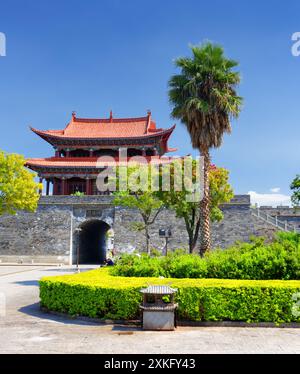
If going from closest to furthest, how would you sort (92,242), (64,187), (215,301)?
(215,301) < (64,187) < (92,242)

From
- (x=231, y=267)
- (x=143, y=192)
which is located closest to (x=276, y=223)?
(x=143, y=192)

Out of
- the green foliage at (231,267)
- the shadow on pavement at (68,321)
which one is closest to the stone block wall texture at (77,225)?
the green foliage at (231,267)

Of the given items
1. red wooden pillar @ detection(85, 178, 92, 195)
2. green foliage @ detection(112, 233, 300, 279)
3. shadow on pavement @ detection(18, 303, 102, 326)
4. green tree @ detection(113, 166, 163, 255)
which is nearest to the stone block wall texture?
red wooden pillar @ detection(85, 178, 92, 195)

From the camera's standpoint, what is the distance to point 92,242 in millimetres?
39750

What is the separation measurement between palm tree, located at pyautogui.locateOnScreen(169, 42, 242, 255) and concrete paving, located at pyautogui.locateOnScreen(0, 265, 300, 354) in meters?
8.39

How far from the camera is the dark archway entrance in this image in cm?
3541

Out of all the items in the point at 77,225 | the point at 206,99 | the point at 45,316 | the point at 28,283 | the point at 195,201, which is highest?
the point at 206,99

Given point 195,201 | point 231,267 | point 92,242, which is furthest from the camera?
point 92,242

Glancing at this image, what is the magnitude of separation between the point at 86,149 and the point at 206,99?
22767 mm

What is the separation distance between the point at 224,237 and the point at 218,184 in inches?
343

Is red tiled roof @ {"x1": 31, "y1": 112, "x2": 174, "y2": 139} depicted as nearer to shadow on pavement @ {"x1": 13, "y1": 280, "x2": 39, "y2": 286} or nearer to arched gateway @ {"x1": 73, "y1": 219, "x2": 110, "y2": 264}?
arched gateway @ {"x1": 73, "y1": 219, "x2": 110, "y2": 264}

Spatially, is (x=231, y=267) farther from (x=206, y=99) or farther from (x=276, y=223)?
(x=276, y=223)
